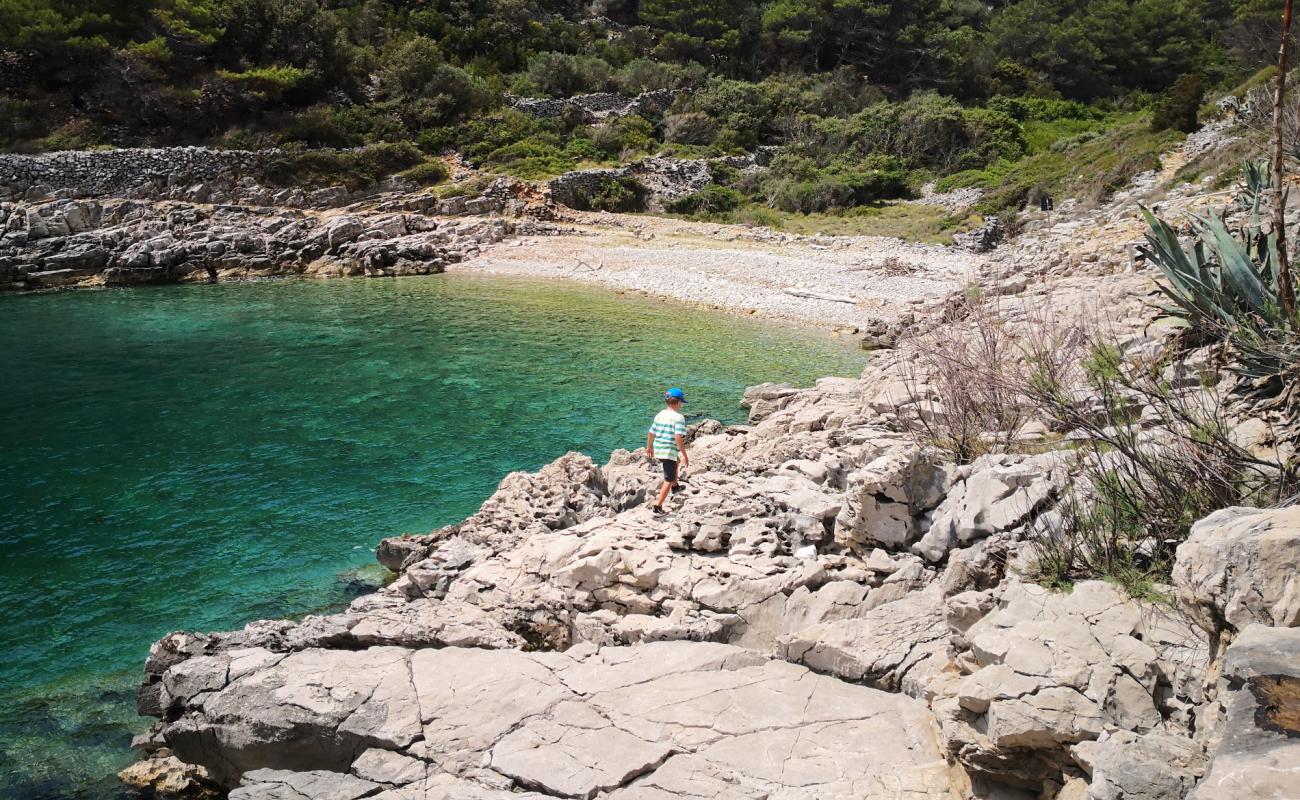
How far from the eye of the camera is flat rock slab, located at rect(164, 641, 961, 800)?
4.72 m

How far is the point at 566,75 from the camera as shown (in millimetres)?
49969

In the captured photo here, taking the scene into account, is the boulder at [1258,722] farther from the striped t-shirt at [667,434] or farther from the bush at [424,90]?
the bush at [424,90]

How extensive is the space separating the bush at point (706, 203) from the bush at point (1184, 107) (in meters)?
16.7

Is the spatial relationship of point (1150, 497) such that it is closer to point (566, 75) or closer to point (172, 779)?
point (172, 779)

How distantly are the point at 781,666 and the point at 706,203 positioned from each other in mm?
34024

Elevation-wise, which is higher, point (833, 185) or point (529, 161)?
point (529, 161)

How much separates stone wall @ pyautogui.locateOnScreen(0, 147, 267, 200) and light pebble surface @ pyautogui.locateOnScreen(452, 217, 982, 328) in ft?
40.7

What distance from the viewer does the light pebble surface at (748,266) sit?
24578 millimetres

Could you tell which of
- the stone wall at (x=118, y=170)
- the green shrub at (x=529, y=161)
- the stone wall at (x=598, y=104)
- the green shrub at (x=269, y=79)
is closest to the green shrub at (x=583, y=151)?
the green shrub at (x=529, y=161)

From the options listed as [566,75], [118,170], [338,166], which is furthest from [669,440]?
[566,75]

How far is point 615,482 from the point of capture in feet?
35.1

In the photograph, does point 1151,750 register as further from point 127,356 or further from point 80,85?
point 80,85

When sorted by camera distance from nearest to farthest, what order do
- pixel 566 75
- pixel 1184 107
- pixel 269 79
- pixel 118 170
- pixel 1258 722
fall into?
1. pixel 1258 722
2. pixel 1184 107
3. pixel 118 170
4. pixel 269 79
5. pixel 566 75

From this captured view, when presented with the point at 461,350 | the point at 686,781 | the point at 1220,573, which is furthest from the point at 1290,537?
the point at 461,350
